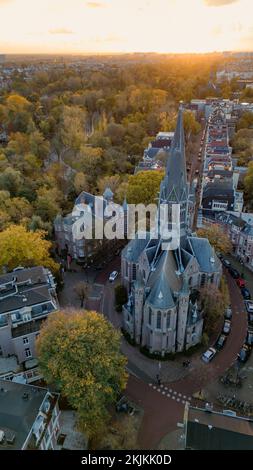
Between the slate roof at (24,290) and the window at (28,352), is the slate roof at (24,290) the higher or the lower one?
the higher one

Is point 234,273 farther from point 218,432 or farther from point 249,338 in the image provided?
point 218,432

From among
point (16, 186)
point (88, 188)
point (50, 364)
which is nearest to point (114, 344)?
point (50, 364)

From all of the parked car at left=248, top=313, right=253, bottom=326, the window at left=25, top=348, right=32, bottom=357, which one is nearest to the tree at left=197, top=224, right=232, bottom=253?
the parked car at left=248, top=313, right=253, bottom=326

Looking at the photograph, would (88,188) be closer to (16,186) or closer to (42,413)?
(16,186)

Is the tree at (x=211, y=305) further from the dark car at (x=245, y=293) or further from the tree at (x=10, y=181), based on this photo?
the tree at (x=10, y=181)

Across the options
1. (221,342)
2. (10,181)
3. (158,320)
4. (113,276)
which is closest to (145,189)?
(113,276)

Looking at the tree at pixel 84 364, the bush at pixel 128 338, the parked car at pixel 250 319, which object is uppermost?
the tree at pixel 84 364

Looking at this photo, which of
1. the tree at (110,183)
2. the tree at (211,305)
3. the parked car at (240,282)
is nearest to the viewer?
the tree at (211,305)

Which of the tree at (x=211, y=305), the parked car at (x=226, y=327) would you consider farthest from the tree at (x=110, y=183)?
the parked car at (x=226, y=327)
